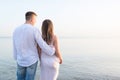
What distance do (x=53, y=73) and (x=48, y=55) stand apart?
53 cm

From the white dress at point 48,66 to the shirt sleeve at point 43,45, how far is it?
175 mm

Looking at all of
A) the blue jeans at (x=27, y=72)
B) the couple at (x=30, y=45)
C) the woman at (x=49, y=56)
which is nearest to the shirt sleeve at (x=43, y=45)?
the couple at (x=30, y=45)

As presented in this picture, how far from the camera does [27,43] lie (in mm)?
6254

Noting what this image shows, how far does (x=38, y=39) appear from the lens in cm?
621

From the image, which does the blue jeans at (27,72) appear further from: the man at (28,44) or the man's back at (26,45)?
the man's back at (26,45)

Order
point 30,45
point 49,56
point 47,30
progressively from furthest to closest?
point 49,56 → point 47,30 → point 30,45

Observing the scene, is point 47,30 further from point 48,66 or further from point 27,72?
point 27,72

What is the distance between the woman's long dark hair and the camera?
259 inches

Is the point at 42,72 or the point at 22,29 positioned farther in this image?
the point at 42,72

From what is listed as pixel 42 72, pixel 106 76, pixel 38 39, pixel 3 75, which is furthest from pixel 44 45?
pixel 106 76

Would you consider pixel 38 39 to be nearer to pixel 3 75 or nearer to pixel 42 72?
pixel 42 72

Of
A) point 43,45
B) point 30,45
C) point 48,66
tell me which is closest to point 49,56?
point 48,66

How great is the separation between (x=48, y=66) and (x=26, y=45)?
86cm

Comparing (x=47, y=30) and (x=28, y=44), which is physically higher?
(x=47, y=30)
